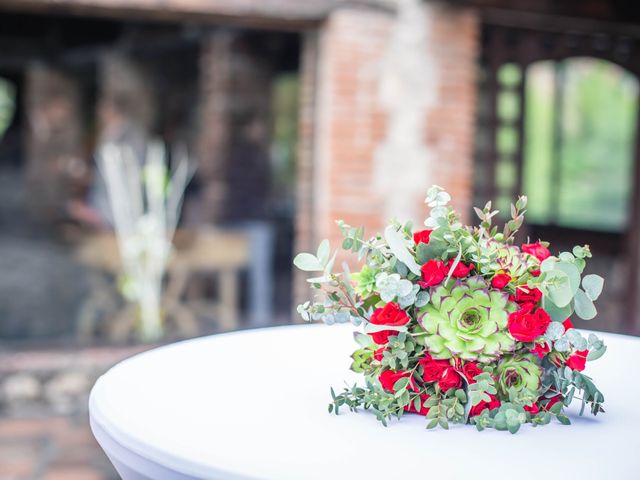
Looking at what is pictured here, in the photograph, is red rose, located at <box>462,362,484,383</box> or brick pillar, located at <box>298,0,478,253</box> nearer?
red rose, located at <box>462,362,484,383</box>

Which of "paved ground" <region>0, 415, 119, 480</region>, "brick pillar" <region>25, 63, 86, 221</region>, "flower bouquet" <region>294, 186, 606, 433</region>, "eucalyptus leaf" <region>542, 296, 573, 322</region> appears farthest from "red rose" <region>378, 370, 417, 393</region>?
→ "brick pillar" <region>25, 63, 86, 221</region>

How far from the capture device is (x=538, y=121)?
21109 millimetres

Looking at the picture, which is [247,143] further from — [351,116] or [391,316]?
[391,316]

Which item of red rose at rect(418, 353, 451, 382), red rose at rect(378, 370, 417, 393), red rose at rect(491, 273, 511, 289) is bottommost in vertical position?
red rose at rect(378, 370, 417, 393)

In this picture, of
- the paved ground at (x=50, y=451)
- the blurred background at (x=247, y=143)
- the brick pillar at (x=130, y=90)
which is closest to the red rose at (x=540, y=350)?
the paved ground at (x=50, y=451)

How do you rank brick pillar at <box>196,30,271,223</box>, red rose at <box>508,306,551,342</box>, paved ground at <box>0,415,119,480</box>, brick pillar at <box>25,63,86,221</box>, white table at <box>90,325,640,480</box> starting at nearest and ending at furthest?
white table at <box>90,325,640,480</box>
red rose at <box>508,306,551,342</box>
paved ground at <box>0,415,119,480</box>
brick pillar at <box>196,30,271,223</box>
brick pillar at <box>25,63,86,221</box>

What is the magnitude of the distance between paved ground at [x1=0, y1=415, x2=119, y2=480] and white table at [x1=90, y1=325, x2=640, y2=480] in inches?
69.5

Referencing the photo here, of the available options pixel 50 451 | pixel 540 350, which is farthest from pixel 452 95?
pixel 540 350

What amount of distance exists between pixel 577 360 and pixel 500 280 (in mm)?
176

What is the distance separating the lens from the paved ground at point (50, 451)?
3227 millimetres

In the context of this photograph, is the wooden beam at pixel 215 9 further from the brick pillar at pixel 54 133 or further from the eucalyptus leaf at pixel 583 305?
the brick pillar at pixel 54 133

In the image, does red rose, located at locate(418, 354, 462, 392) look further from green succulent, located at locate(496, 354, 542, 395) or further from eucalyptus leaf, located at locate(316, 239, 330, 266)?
eucalyptus leaf, located at locate(316, 239, 330, 266)

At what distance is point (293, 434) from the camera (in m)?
1.28

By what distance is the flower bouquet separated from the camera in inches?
50.7
